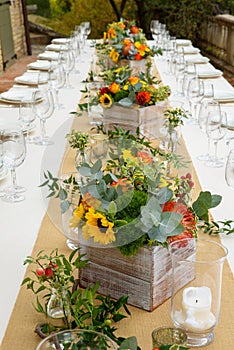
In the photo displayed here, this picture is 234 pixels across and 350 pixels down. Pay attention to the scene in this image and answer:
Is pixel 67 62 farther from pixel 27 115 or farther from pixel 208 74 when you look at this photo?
pixel 27 115

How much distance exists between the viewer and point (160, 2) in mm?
8883

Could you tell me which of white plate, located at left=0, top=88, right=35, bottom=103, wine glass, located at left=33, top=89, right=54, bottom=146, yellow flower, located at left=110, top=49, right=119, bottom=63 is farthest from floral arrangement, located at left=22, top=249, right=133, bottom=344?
yellow flower, located at left=110, top=49, right=119, bottom=63

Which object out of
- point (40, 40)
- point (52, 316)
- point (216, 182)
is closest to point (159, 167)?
point (52, 316)

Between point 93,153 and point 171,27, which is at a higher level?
point 93,153

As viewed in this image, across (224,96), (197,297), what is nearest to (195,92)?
(224,96)

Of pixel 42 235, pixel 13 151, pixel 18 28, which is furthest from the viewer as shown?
pixel 18 28

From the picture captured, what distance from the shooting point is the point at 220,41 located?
7887 millimetres

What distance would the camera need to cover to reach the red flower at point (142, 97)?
2.24 meters

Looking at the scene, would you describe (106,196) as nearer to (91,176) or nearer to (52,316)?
(91,176)

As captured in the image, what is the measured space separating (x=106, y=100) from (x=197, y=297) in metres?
1.33

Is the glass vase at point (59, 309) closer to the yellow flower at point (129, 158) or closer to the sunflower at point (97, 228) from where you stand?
the sunflower at point (97, 228)

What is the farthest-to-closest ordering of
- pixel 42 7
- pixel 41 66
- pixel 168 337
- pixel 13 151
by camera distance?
1. pixel 42 7
2. pixel 41 66
3. pixel 13 151
4. pixel 168 337

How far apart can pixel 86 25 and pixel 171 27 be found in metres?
3.78

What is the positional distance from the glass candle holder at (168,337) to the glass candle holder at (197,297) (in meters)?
0.05
